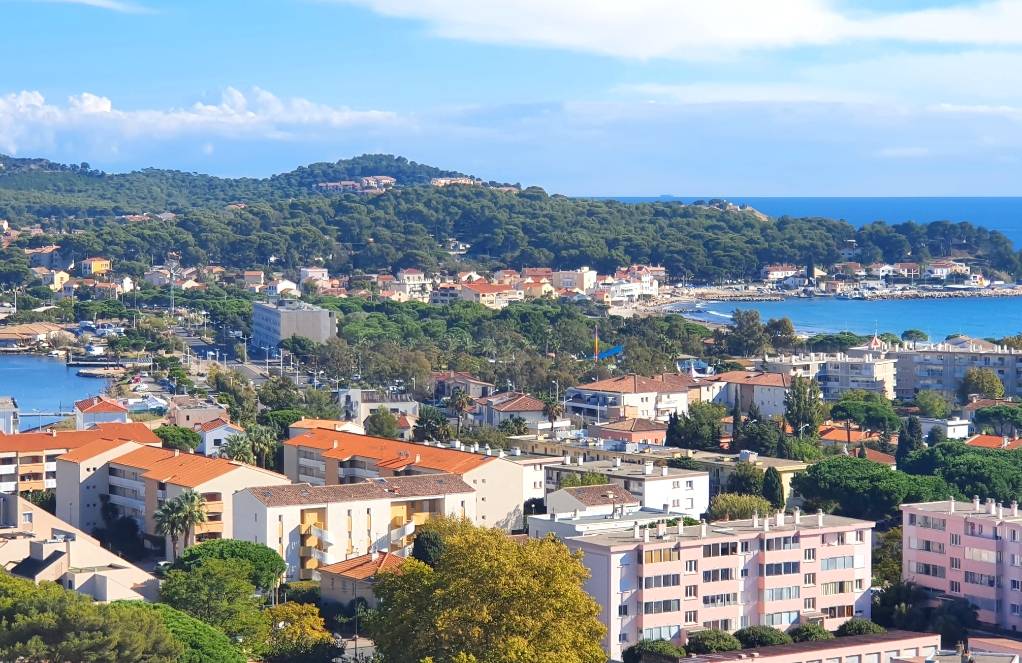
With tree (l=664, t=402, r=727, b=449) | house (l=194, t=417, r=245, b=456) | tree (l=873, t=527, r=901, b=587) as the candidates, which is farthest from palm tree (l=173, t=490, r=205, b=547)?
tree (l=664, t=402, r=727, b=449)

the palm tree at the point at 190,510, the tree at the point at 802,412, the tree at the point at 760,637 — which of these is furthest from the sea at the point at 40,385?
the tree at the point at 760,637

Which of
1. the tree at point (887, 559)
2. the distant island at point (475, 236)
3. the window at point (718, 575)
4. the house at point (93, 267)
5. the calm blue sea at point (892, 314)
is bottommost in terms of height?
the calm blue sea at point (892, 314)

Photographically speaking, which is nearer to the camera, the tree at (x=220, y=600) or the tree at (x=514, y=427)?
the tree at (x=220, y=600)

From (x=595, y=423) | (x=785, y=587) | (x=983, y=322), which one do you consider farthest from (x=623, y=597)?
(x=983, y=322)

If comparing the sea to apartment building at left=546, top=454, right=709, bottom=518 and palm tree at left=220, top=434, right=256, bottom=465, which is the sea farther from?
apartment building at left=546, top=454, right=709, bottom=518

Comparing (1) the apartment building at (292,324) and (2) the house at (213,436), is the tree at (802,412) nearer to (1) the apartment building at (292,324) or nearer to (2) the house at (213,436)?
(2) the house at (213,436)
